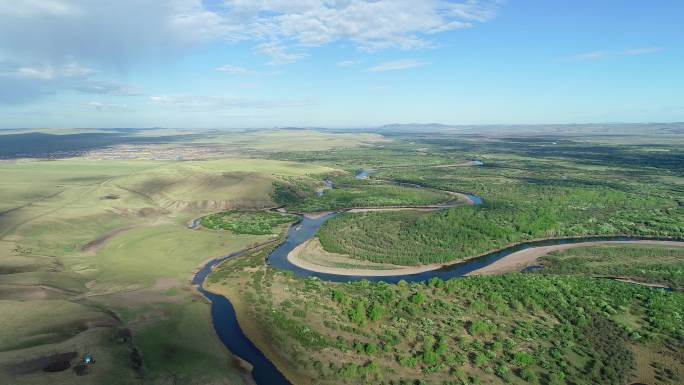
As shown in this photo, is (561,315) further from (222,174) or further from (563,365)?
(222,174)

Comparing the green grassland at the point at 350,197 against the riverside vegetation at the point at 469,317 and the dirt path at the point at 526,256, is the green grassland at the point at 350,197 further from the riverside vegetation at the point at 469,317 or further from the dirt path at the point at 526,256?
the dirt path at the point at 526,256

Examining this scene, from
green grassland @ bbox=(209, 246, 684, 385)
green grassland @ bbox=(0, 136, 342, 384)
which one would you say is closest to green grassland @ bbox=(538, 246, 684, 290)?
green grassland @ bbox=(209, 246, 684, 385)

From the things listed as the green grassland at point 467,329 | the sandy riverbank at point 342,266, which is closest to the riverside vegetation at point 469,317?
the green grassland at point 467,329

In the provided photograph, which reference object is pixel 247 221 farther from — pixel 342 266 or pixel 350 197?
pixel 350 197

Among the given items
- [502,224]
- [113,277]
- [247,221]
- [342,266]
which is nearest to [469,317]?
[342,266]

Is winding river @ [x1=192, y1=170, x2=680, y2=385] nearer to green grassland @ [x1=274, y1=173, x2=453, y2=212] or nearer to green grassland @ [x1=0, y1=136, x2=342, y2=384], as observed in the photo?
green grassland @ [x1=0, y1=136, x2=342, y2=384]
